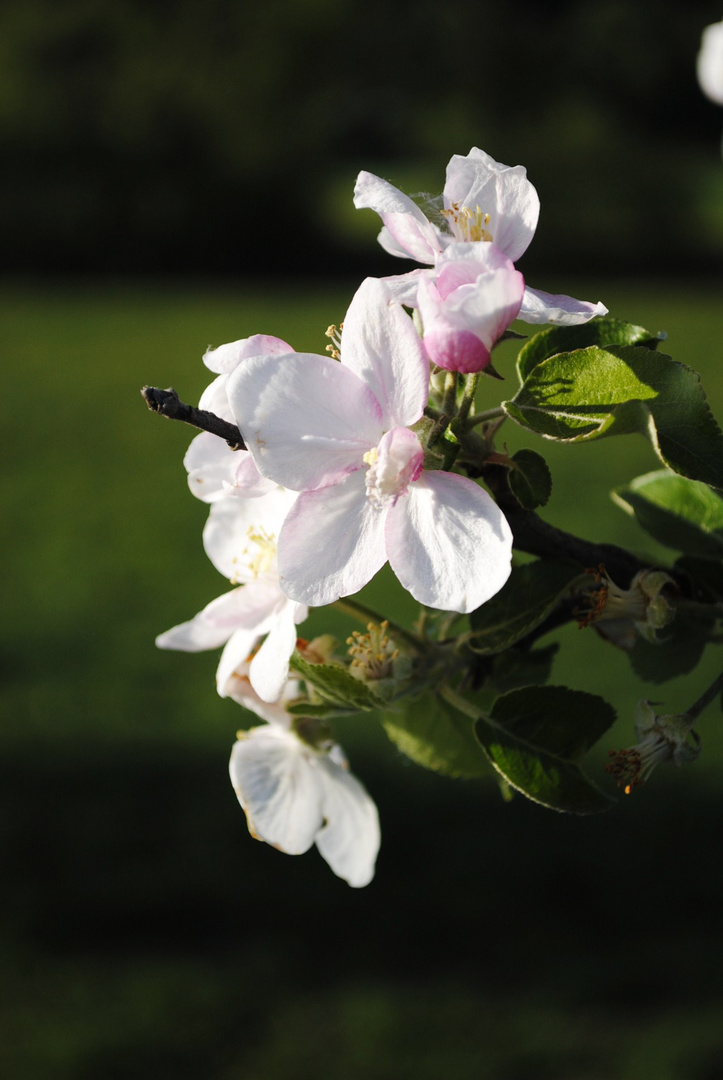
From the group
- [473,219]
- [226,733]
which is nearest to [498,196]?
[473,219]

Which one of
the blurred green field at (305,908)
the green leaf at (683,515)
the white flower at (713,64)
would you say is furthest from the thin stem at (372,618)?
the blurred green field at (305,908)

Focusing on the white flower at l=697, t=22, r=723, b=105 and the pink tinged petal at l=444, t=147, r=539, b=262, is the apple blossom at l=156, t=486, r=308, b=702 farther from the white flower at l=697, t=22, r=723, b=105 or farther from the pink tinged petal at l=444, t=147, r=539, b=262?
the white flower at l=697, t=22, r=723, b=105

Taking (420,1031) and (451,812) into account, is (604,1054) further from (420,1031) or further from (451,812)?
(451,812)

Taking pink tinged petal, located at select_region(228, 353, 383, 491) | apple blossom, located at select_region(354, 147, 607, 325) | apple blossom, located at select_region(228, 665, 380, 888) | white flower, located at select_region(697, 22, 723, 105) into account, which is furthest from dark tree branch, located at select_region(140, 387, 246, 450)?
white flower, located at select_region(697, 22, 723, 105)

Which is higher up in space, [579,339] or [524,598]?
[579,339]

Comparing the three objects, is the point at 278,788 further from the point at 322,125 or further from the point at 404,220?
the point at 322,125

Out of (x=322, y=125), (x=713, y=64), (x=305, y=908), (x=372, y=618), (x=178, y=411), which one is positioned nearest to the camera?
(x=178, y=411)
